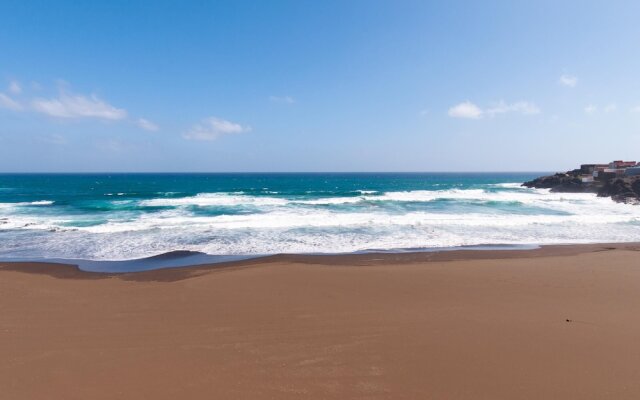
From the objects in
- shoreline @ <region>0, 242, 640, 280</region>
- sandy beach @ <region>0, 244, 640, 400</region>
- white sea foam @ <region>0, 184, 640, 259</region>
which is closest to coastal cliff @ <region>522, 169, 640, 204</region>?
white sea foam @ <region>0, 184, 640, 259</region>

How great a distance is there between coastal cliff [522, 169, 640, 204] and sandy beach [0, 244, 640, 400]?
93.9ft

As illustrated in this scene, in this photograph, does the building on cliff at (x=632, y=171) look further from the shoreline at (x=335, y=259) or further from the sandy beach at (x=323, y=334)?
the sandy beach at (x=323, y=334)

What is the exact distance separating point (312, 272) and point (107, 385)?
211 inches

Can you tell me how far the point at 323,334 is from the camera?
17.0 ft

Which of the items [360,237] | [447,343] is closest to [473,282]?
[447,343]

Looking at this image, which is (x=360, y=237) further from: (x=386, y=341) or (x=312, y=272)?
(x=386, y=341)

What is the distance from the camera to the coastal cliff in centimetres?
2942

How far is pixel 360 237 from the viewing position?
44.5ft

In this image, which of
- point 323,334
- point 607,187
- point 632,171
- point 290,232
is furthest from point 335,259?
point 632,171

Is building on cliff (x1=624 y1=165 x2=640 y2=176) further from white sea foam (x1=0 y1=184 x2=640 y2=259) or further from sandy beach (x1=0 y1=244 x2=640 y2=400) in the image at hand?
sandy beach (x1=0 y1=244 x2=640 y2=400)

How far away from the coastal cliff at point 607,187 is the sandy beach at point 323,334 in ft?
93.9

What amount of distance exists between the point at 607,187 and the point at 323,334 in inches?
1638

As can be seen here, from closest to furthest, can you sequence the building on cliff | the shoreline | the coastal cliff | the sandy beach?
the sandy beach → the shoreline → the coastal cliff → the building on cliff

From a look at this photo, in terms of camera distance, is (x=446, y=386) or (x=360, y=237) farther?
(x=360, y=237)
